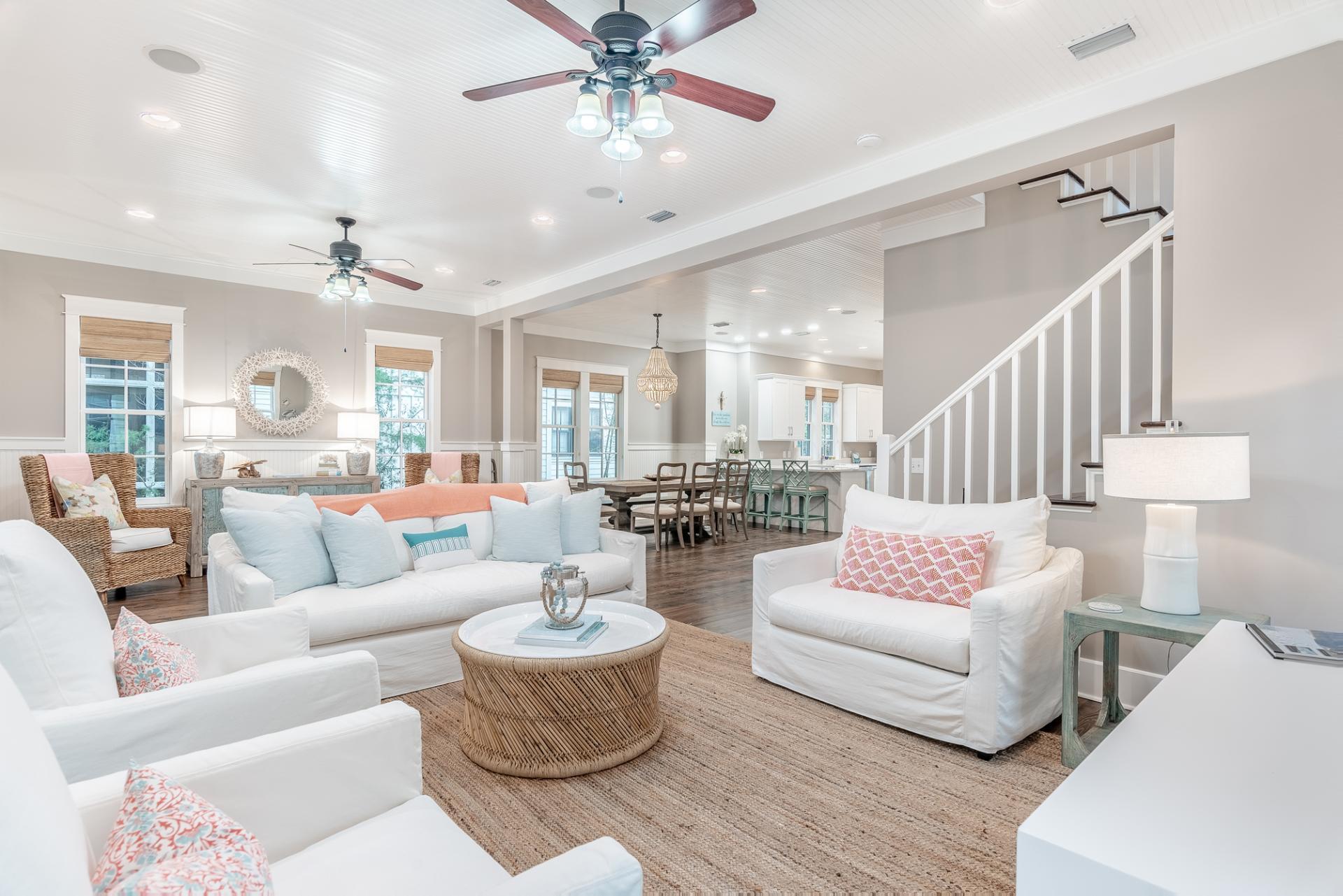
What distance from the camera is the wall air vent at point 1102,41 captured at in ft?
8.73

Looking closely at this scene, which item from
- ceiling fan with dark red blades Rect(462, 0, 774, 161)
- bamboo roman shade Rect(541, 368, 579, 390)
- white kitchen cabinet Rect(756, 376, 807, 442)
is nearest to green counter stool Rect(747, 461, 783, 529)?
white kitchen cabinet Rect(756, 376, 807, 442)

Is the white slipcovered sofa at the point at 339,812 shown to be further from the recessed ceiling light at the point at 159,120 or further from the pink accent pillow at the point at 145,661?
the recessed ceiling light at the point at 159,120

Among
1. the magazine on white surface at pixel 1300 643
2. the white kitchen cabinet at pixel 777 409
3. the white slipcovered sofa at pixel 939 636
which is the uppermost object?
the white kitchen cabinet at pixel 777 409

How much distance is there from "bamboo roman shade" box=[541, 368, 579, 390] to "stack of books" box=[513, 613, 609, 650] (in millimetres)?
6811

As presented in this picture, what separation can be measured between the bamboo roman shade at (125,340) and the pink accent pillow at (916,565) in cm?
600

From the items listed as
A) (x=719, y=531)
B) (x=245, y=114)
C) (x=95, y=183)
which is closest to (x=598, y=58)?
(x=245, y=114)

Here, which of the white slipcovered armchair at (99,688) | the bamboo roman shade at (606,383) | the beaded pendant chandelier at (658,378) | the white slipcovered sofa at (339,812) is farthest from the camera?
the bamboo roman shade at (606,383)

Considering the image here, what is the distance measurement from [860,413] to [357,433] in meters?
8.88

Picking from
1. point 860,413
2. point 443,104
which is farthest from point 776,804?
point 860,413

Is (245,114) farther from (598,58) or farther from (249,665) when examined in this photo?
(249,665)

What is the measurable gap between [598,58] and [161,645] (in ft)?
7.74

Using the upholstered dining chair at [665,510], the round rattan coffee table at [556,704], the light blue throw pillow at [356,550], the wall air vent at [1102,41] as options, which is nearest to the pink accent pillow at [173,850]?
the round rattan coffee table at [556,704]

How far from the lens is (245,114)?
3.40 metres

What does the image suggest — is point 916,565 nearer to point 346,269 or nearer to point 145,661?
point 145,661
